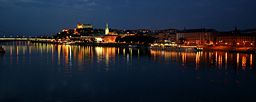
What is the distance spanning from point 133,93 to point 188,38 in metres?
45.7

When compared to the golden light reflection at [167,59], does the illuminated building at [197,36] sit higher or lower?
higher

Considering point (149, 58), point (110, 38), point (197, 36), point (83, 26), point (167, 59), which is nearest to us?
point (167, 59)

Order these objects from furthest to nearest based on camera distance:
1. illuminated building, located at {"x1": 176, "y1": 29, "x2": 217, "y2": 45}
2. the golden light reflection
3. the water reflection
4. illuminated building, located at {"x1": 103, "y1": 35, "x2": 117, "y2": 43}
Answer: illuminated building, located at {"x1": 103, "y1": 35, "x2": 117, "y2": 43}
illuminated building, located at {"x1": 176, "y1": 29, "x2": 217, "y2": 45}
the golden light reflection
the water reflection

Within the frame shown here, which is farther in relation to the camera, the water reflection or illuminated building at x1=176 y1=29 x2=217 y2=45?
illuminated building at x1=176 y1=29 x2=217 y2=45

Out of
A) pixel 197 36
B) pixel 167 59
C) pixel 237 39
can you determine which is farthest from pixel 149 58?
pixel 197 36

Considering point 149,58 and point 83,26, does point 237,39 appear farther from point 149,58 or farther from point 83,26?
point 83,26

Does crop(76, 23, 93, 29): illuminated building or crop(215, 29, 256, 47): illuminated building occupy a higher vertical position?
crop(76, 23, 93, 29): illuminated building

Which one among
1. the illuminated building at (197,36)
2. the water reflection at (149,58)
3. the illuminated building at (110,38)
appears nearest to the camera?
the water reflection at (149,58)

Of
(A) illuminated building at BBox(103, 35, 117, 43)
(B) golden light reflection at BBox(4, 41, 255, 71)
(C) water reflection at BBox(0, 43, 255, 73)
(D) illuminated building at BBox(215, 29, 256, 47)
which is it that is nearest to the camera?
(C) water reflection at BBox(0, 43, 255, 73)

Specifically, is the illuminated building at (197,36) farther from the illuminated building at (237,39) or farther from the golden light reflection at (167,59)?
the golden light reflection at (167,59)

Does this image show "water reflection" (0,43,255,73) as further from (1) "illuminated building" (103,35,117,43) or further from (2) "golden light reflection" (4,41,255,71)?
(1) "illuminated building" (103,35,117,43)

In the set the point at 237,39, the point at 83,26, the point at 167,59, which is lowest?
the point at 167,59

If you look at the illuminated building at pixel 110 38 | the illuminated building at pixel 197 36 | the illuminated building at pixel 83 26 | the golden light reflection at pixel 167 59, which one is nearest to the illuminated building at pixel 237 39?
the illuminated building at pixel 197 36

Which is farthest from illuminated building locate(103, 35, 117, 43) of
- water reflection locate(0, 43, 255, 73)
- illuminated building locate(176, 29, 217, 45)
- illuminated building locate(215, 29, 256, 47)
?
water reflection locate(0, 43, 255, 73)
